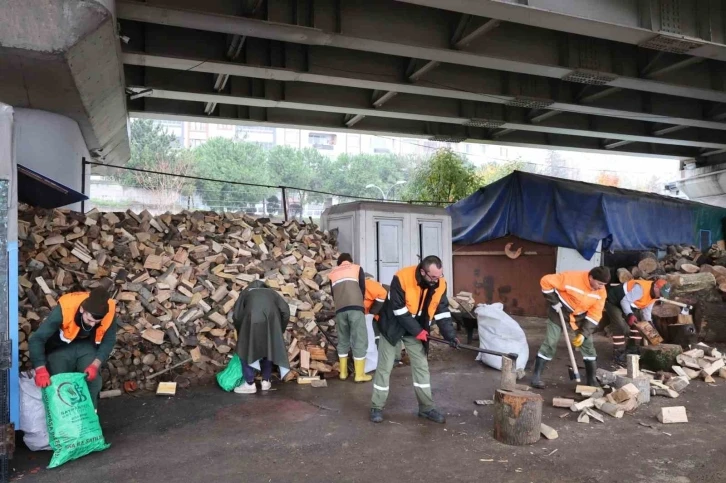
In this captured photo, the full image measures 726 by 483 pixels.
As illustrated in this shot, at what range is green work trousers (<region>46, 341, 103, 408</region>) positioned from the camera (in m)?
4.44

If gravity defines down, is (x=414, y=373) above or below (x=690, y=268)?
below

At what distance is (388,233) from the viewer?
389 inches

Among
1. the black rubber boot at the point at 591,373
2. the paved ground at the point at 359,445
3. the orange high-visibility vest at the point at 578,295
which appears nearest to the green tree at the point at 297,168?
the orange high-visibility vest at the point at 578,295

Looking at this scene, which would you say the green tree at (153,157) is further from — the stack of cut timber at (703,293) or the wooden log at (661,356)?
the wooden log at (661,356)

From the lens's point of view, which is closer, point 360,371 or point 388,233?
point 360,371

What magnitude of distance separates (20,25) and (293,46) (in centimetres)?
460

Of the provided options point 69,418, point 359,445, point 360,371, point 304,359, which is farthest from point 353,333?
point 69,418

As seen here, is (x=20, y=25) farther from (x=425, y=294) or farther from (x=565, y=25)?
(x=565, y=25)

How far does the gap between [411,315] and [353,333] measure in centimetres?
186

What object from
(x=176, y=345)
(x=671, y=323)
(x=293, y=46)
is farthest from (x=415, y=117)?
(x=176, y=345)

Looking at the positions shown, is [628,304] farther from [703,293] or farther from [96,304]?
[96,304]

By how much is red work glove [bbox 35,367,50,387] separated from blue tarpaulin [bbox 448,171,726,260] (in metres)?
10.1

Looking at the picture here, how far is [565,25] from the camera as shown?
24.7ft

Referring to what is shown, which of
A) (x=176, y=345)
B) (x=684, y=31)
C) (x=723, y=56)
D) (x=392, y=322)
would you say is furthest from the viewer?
(x=723, y=56)
